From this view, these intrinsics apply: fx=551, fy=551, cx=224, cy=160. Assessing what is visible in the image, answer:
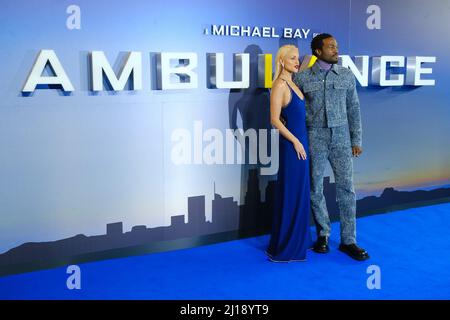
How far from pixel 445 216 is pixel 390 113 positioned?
108 cm

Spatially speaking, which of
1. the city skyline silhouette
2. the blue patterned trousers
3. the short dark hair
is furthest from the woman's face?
the city skyline silhouette

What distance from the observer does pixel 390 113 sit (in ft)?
16.9

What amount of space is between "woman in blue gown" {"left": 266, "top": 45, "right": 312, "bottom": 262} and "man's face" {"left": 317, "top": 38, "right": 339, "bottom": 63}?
21 cm

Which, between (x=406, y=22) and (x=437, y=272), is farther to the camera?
(x=406, y=22)

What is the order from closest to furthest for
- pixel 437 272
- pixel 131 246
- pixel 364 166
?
1. pixel 437 272
2. pixel 131 246
3. pixel 364 166

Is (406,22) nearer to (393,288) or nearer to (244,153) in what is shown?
(244,153)

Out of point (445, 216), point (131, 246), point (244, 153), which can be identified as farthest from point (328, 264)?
point (445, 216)

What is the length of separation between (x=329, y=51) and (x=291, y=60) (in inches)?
11.9

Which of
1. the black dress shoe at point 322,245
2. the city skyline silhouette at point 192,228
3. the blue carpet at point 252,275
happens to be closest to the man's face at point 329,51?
the city skyline silhouette at point 192,228

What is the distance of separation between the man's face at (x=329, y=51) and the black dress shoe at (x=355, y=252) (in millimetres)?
1353

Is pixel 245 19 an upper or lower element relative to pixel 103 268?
upper

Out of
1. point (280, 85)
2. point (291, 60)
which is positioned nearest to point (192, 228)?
point (280, 85)

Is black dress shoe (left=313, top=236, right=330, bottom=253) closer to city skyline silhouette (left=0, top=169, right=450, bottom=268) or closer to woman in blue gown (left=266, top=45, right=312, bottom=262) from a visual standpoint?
woman in blue gown (left=266, top=45, right=312, bottom=262)

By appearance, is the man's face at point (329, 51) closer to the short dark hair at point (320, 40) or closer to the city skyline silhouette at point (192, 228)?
the short dark hair at point (320, 40)
